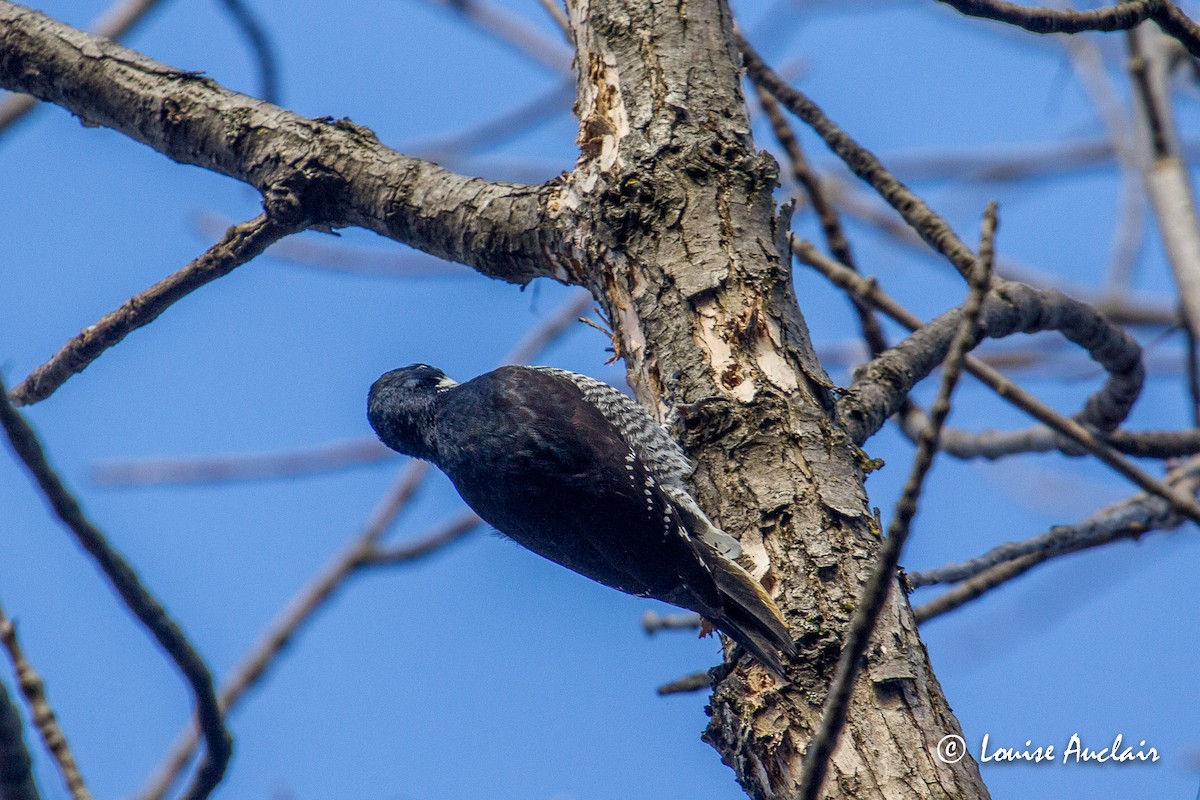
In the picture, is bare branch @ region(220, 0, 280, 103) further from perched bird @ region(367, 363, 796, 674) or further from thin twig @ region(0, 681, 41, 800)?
thin twig @ region(0, 681, 41, 800)

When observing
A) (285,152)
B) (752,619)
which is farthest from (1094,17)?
(285,152)

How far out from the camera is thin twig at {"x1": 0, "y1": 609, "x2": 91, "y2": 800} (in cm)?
137

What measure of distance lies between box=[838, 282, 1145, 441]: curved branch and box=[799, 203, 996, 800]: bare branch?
3.81ft

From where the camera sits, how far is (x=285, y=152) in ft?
9.98

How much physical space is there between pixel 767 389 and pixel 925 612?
908 mm

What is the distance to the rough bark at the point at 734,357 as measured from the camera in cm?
209

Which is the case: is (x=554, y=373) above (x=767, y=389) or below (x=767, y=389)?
above

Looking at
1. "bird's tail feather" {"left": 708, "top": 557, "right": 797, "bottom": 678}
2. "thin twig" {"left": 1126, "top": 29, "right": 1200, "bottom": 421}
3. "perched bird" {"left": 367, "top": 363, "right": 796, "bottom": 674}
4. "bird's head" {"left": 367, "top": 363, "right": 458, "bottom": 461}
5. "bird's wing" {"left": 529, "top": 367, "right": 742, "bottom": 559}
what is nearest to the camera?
"bird's tail feather" {"left": 708, "top": 557, "right": 797, "bottom": 678}

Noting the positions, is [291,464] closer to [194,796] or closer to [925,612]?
A: [925,612]

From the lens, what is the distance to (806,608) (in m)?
2.21

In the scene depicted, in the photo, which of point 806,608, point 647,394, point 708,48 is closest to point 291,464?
point 647,394

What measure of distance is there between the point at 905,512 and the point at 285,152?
2.33m

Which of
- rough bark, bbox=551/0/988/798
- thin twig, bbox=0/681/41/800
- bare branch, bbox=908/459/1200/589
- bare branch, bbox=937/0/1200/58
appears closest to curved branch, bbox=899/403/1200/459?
bare branch, bbox=908/459/1200/589

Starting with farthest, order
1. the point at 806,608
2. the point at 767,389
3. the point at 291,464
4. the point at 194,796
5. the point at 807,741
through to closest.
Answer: the point at 291,464 < the point at 767,389 < the point at 806,608 < the point at 807,741 < the point at 194,796
